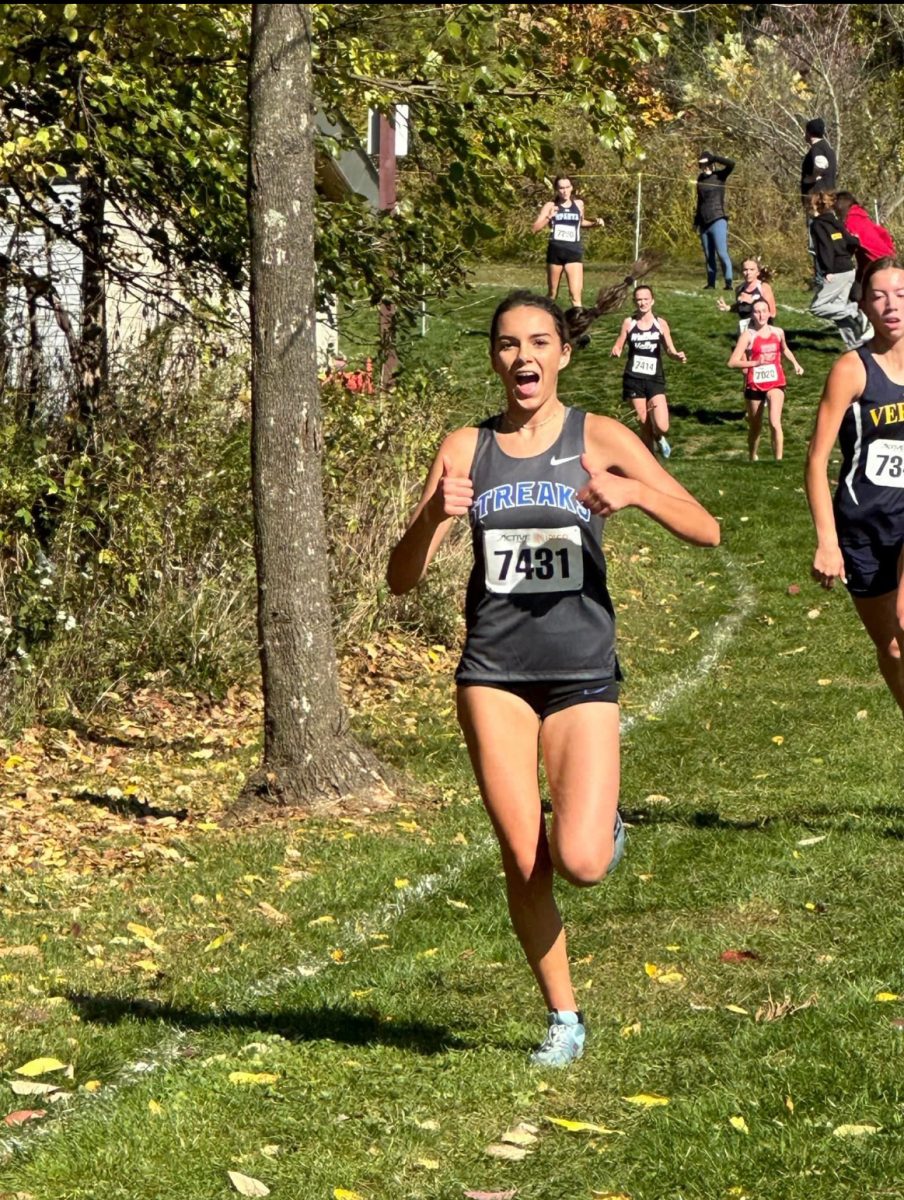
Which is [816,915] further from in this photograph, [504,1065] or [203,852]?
[203,852]

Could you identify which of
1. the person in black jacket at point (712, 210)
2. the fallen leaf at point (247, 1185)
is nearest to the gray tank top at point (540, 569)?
the fallen leaf at point (247, 1185)

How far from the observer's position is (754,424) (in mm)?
21094

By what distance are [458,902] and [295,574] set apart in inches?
85.2

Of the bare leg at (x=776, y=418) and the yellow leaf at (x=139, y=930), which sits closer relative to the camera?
the yellow leaf at (x=139, y=930)

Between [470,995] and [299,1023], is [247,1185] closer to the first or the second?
[299,1023]

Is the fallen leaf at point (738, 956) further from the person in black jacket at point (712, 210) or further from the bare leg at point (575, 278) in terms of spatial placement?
the person in black jacket at point (712, 210)

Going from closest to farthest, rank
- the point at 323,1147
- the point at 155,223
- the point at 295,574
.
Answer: the point at 323,1147, the point at 295,574, the point at 155,223

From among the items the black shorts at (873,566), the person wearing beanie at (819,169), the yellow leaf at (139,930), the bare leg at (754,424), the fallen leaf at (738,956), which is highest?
the person wearing beanie at (819,169)

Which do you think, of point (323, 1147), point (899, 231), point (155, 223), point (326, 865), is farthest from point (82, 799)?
point (899, 231)

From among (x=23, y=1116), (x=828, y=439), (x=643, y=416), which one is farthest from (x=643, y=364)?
(x=23, y=1116)

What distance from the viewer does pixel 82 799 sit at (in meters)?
9.35

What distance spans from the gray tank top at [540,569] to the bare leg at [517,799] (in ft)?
0.32

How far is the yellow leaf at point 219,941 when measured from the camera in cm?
687

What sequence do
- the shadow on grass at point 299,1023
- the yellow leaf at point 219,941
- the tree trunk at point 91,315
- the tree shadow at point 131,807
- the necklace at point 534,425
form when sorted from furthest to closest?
the tree trunk at point 91,315
the tree shadow at point 131,807
the yellow leaf at point 219,941
the shadow on grass at point 299,1023
the necklace at point 534,425
